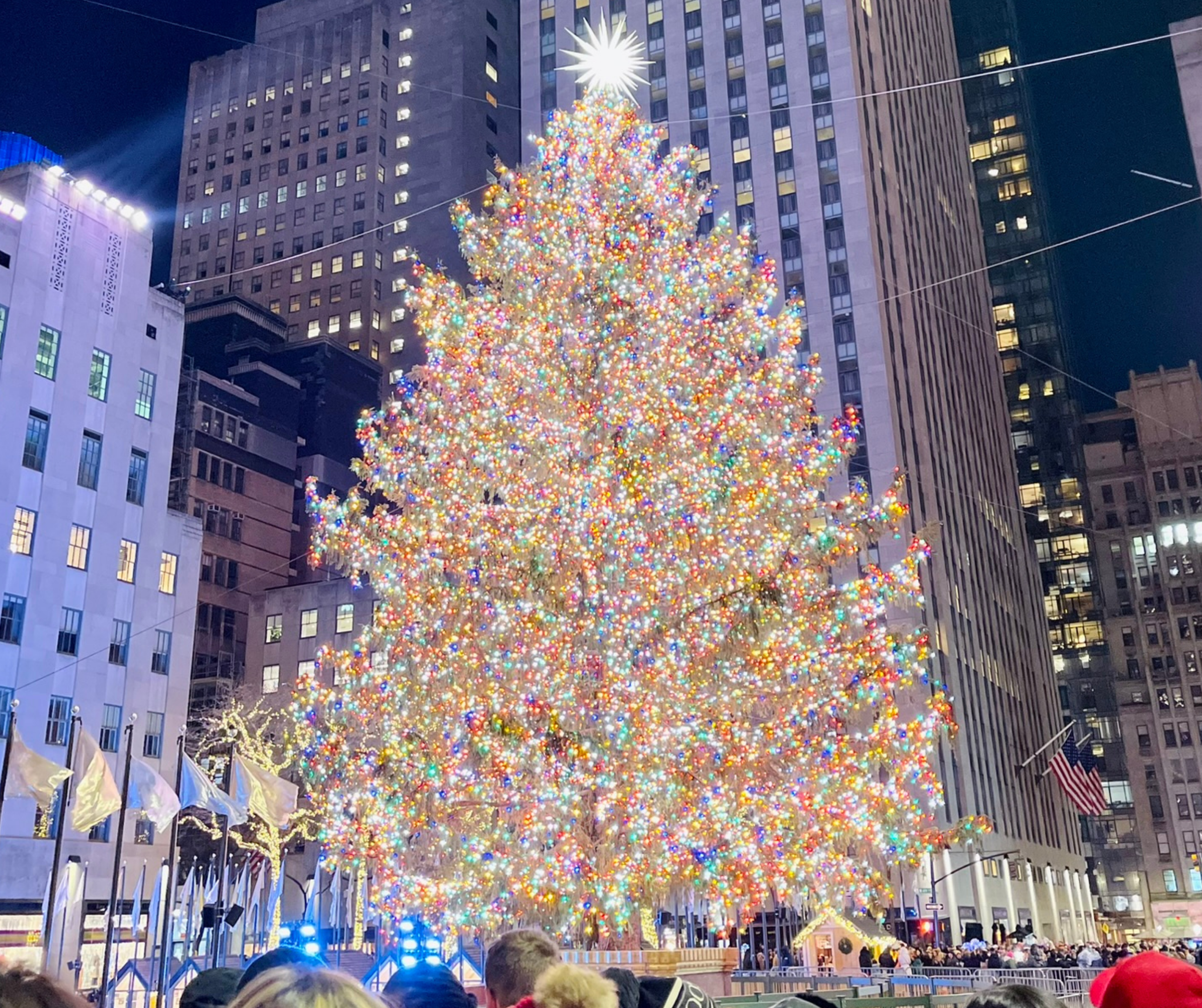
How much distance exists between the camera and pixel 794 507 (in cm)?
2023

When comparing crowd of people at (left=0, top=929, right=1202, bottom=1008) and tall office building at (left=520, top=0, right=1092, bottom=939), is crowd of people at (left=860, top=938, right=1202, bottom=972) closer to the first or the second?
crowd of people at (left=0, top=929, right=1202, bottom=1008)

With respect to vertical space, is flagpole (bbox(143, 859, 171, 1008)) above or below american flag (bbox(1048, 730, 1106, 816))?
below

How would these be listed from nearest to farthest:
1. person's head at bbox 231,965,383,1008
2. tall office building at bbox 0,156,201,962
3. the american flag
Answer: person's head at bbox 231,965,383,1008 → tall office building at bbox 0,156,201,962 → the american flag

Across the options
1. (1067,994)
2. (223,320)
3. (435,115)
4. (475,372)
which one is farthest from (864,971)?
(435,115)

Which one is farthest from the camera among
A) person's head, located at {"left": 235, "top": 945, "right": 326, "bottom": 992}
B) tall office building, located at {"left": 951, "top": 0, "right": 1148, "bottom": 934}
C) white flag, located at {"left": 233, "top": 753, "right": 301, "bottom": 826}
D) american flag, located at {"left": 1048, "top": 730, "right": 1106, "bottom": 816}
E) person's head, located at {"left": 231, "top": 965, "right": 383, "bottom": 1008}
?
tall office building, located at {"left": 951, "top": 0, "right": 1148, "bottom": 934}

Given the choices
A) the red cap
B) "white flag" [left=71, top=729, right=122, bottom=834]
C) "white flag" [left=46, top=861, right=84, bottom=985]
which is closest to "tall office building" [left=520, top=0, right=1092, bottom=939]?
"white flag" [left=46, top=861, right=84, bottom=985]

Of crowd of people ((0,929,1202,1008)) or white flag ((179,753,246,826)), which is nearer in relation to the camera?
crowd of people ((0,929,1202,1008))

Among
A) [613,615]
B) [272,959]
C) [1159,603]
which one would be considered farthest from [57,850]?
[1159,603]

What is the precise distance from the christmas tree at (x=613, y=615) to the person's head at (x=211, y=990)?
510 inches

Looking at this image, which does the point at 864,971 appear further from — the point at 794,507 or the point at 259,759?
the point at 259,759

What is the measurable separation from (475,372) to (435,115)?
102 m

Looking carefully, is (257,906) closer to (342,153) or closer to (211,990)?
(211,990)

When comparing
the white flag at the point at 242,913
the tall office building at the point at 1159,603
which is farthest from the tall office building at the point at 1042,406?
the white flag at the point at 242,913

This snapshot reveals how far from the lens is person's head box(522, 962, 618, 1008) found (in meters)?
4.40
